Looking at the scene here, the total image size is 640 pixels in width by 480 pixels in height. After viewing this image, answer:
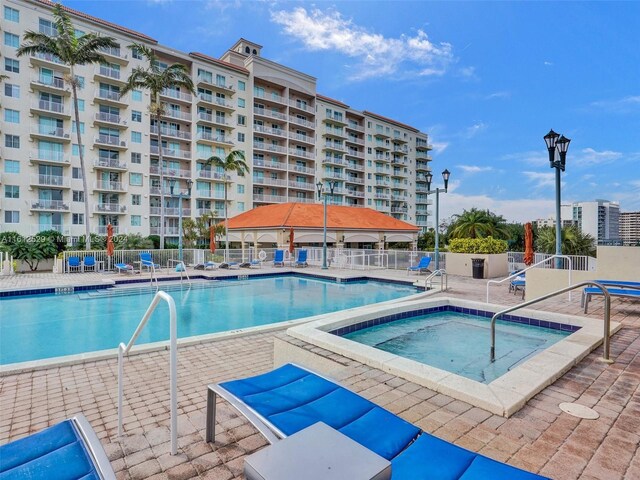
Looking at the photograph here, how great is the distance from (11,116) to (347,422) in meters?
42.2

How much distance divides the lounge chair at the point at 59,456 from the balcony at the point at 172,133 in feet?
140

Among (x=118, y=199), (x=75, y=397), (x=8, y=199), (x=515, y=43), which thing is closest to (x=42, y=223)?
(x=8, y=199)

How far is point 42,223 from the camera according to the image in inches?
1288

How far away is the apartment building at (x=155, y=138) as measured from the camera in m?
32.0

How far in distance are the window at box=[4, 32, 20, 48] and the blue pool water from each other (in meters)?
32.7

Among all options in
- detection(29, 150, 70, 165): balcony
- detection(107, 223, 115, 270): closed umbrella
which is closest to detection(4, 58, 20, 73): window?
detection(29, 150, 70, 165): balcony

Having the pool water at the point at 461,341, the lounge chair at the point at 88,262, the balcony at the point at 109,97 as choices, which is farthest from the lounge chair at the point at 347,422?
the balcony at the point at 109,97

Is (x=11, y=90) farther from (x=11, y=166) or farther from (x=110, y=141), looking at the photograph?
(x=110, y=141)

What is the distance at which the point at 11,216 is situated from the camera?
31.5 meters

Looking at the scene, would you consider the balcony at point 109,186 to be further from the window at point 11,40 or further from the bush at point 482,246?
the bush at point 482,246

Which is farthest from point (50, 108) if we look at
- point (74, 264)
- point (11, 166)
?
point (74, 264)

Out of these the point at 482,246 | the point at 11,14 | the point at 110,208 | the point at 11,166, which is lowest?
the point at 482,246

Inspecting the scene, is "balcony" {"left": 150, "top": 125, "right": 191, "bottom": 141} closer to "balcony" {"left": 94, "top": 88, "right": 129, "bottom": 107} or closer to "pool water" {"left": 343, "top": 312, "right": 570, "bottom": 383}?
"balcony" {"left": 94, "top": 88, "right": 129, "bottom": 107}

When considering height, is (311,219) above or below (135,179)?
below
